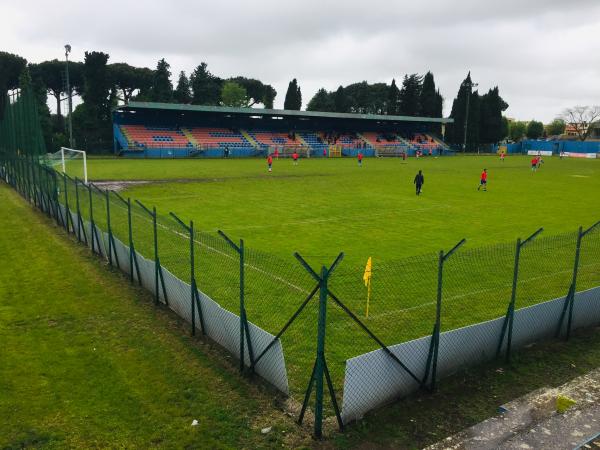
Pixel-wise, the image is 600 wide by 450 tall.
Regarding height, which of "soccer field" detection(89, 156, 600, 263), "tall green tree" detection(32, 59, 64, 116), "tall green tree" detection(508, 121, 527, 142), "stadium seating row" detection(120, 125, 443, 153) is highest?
"tall green tree" detection(32, 59, 64, 116)

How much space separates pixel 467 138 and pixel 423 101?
40.4 ft

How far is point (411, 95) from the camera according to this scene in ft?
334

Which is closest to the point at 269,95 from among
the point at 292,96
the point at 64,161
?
the point at 292,96

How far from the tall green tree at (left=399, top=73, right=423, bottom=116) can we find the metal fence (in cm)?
9111

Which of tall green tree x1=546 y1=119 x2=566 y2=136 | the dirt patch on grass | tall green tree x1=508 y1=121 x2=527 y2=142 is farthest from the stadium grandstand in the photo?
tall green tree x1=546 y1=119 x2=566 y2=136

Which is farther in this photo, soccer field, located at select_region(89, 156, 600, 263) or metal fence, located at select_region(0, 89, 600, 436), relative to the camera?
soccer field, located at select_region(89, 156, 600, 263)

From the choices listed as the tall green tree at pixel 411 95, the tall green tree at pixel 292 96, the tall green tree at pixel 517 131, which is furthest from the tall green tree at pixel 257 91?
the tall green tree at pixel 517 131

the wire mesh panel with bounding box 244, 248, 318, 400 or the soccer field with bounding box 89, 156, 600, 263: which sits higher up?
the soccer field with bounding box 89, 156, 600, 263

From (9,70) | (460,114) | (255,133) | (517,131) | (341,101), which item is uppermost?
(9,70)

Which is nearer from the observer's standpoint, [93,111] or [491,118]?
[93,111]

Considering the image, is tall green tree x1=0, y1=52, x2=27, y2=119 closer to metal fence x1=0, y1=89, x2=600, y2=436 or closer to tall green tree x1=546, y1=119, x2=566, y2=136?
metal fence x1=0, y1=89, x2=600, y2=436

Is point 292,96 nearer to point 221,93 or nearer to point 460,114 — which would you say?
point 221,93

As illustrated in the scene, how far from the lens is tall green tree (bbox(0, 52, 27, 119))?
84188 millimetres

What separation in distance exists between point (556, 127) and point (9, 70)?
153754mm
